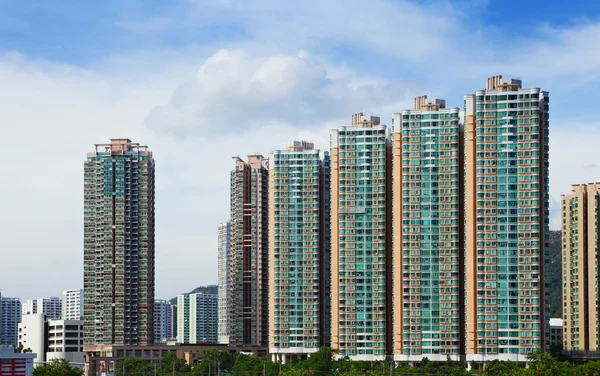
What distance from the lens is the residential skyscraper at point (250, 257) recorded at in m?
157

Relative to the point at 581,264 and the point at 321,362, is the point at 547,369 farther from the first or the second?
the point at 581,264

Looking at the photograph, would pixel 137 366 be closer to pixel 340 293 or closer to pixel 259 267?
pixel 259 267

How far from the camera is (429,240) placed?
387 ft

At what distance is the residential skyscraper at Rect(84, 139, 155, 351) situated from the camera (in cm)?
14988

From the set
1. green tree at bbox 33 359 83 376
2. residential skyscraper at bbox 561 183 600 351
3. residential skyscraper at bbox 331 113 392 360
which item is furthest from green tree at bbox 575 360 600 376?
green tree at bbox 33 359 83 376

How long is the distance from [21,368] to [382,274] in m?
75.4

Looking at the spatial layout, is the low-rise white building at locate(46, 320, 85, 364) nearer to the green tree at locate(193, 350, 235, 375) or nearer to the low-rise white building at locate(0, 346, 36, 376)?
the green tree at locate(193, 350, 235, 375)

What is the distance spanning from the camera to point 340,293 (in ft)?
411

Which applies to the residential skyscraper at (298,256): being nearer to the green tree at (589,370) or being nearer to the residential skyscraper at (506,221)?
the residential skyscraper at (506,221)

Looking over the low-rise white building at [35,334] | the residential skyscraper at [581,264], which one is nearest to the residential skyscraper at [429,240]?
the residential skyscraper at [581,264]

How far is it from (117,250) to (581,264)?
65045 millimetres

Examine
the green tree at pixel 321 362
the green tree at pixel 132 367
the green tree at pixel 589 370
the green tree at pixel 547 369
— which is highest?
the green tree at pixel 547 369

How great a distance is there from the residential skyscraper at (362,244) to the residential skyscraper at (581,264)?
109 ft

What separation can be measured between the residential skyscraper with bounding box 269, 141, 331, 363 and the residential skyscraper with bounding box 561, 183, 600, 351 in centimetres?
3577
